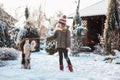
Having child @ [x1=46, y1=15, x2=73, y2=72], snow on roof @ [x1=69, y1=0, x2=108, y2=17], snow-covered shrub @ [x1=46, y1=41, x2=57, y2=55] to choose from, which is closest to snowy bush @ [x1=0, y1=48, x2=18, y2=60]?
snow-covered shrub @ [x1=46, y1=41, x2=57, y2=55]

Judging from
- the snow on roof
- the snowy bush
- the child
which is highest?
the snow on roof

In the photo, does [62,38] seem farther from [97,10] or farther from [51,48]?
[97,10]

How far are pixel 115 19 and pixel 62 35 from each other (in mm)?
10334

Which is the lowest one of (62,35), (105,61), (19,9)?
(105,61)

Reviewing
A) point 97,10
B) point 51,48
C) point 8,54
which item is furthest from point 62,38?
point 97,10

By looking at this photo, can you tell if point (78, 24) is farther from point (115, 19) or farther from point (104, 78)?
point (104, 78)

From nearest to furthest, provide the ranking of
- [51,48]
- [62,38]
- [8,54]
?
[62,38] → [8,54] → [51,48]

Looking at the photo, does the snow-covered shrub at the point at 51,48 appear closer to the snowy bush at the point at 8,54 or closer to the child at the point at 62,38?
the snowy bush at the point at 8,54

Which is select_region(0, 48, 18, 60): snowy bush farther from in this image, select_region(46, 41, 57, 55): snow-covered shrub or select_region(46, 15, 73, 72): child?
select_region(46, 15, 73, 72): child

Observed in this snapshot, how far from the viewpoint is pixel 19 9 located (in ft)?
207

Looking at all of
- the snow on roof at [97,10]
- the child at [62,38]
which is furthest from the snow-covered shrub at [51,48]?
the child at [62,38]

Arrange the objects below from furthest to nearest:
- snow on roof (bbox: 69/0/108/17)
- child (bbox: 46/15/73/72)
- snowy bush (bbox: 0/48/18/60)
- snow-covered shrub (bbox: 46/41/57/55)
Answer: snow on roof (bbox: 69/0/108/17), snow-covered shrub (bbox: 46/41/57/55), snowy bush (bbox: 0/48/18/60), child (bbox: 46/15/73/72)

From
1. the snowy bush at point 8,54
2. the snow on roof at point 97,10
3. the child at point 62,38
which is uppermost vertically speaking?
the snow on roof at point 97,10

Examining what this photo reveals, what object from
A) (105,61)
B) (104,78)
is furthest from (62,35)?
(105,61)
